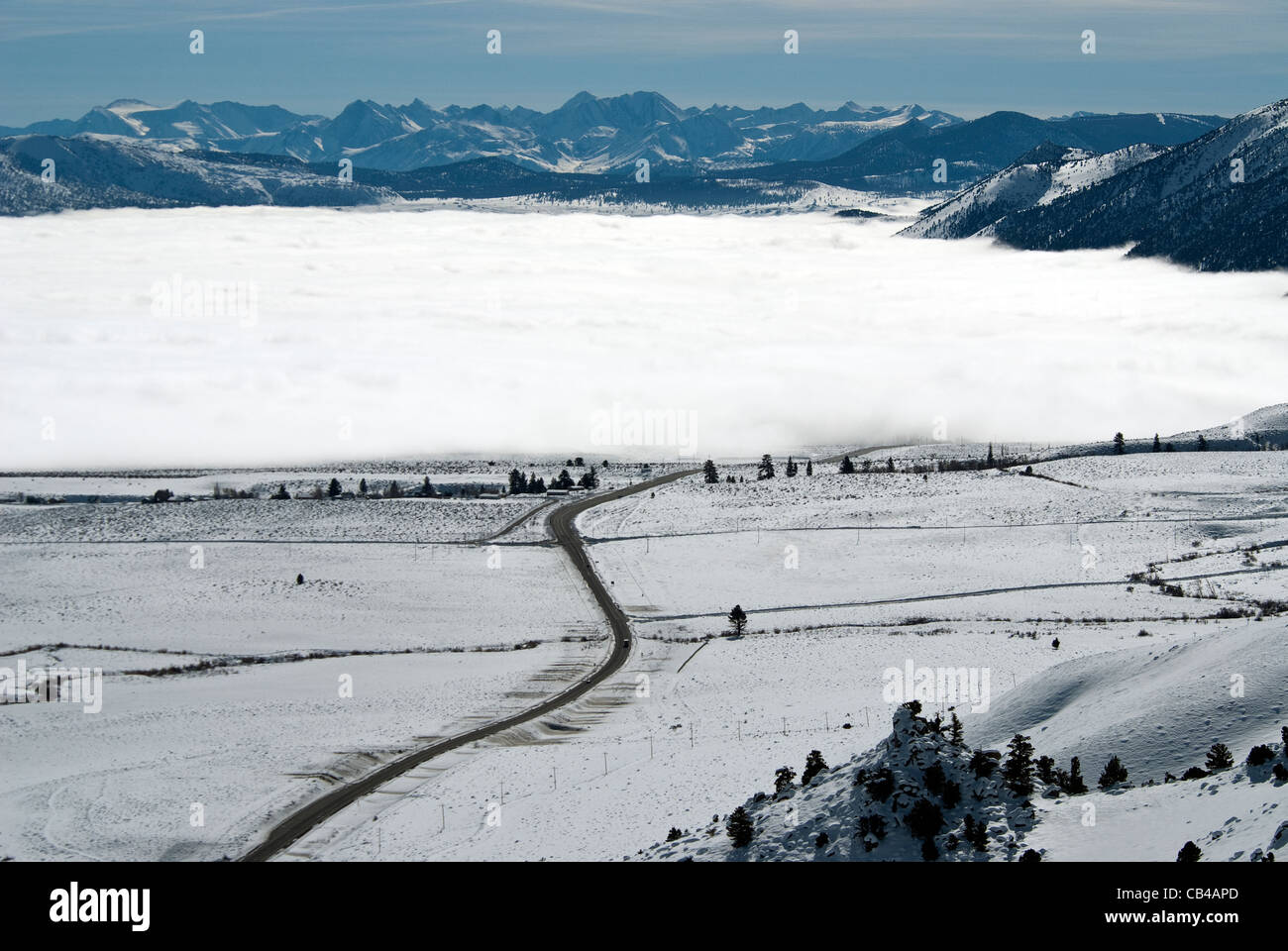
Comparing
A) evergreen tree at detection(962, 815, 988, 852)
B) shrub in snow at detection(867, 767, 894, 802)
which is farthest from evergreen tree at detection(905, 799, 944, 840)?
shrub in snow at detection(867, 767, 894, 802)

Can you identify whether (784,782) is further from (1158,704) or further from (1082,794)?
(1158,704)

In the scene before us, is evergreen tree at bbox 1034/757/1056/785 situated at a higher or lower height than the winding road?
higher

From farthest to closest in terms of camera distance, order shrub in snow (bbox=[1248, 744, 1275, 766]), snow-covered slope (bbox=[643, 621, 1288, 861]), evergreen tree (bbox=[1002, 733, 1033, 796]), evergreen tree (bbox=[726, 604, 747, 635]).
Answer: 1. evergreen tree (bbox=[726, 604, 747, 635])
2. evergreen tree (bbox=[1002, 733, 1033, 796])
3. shrub in snow (bbox=[1248, 744, 1275, 766])
4. snow-covered slope (bbox=[643, 621, 1288, 861])

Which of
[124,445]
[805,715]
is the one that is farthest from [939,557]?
[124,445]

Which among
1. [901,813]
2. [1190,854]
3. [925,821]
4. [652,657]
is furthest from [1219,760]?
[652,657]

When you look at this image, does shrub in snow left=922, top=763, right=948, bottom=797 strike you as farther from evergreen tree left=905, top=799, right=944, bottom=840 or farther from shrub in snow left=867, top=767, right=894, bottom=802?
shrub in snow left=867, top=767, right=894, bottom=802

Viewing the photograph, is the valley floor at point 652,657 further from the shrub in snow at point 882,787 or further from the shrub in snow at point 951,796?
the shrub in snow at point 882,787

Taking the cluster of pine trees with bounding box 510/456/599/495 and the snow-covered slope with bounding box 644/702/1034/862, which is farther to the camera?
the cluster of pine trees with bounding box 510/456/599/495
